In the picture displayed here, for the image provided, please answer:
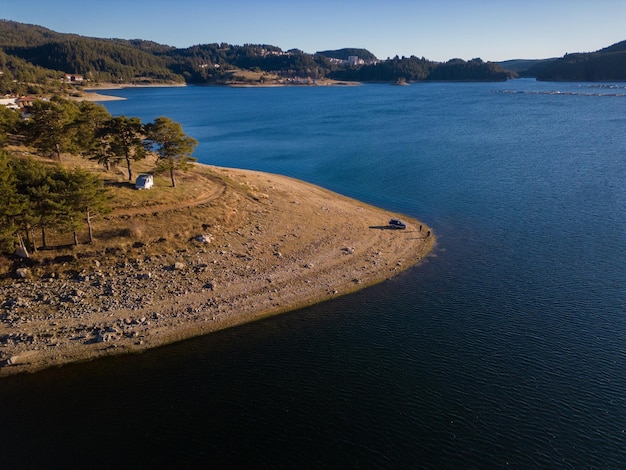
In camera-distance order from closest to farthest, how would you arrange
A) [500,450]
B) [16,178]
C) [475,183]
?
1. [500,450]
2. [16,178]
3. [475,183]

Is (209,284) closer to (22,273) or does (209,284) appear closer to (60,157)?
(22,273)

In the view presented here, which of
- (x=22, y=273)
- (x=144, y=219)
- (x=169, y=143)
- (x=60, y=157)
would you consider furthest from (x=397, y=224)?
(x=60, y=157)

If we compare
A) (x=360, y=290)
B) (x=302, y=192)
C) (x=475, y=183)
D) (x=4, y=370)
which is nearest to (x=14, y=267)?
(x=4, y=370)

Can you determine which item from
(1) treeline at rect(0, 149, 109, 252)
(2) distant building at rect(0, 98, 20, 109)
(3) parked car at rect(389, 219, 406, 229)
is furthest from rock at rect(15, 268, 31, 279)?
(2) distant building at rect(0, 98, 20, 109)

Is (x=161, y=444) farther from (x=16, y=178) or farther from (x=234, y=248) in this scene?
(x=16, y=178)

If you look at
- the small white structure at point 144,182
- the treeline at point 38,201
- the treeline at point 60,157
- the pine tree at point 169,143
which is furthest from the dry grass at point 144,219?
the pine tree at point 169,143

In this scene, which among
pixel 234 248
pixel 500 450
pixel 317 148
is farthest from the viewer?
pixel 317 148

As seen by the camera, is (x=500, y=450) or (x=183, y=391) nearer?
(x=500, y=450)
